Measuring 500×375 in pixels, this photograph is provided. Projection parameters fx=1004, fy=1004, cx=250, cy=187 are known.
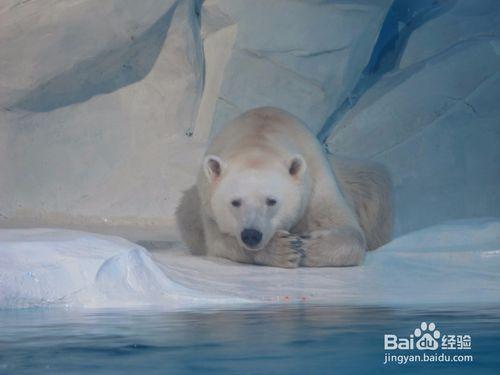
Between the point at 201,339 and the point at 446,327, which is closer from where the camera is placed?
the point at 201,339

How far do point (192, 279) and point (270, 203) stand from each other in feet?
4.50

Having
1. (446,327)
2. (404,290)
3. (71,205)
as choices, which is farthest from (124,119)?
(446,327)

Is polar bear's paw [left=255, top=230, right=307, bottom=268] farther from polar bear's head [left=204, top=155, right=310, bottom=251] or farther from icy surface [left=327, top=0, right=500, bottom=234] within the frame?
icy surface [left=327, top=0, right=500, bottom=234]

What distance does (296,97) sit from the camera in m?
11.7

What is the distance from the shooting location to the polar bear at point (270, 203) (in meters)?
7.54

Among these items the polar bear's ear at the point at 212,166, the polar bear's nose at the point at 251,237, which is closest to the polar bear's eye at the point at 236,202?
the polar bear's ear at the point at 212,166

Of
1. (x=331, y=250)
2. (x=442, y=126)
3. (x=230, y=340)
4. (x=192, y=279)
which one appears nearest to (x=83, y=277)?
(x=192, y=279)

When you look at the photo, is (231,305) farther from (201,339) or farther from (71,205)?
(71,205)

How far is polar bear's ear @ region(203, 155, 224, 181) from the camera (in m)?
7.76

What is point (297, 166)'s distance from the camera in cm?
782

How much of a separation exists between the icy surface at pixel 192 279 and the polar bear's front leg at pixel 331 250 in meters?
0.20

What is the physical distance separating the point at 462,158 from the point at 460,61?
1.20m

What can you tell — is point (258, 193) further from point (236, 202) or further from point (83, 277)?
point (83, 277)

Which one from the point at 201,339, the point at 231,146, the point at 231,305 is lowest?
the point at 201,339
